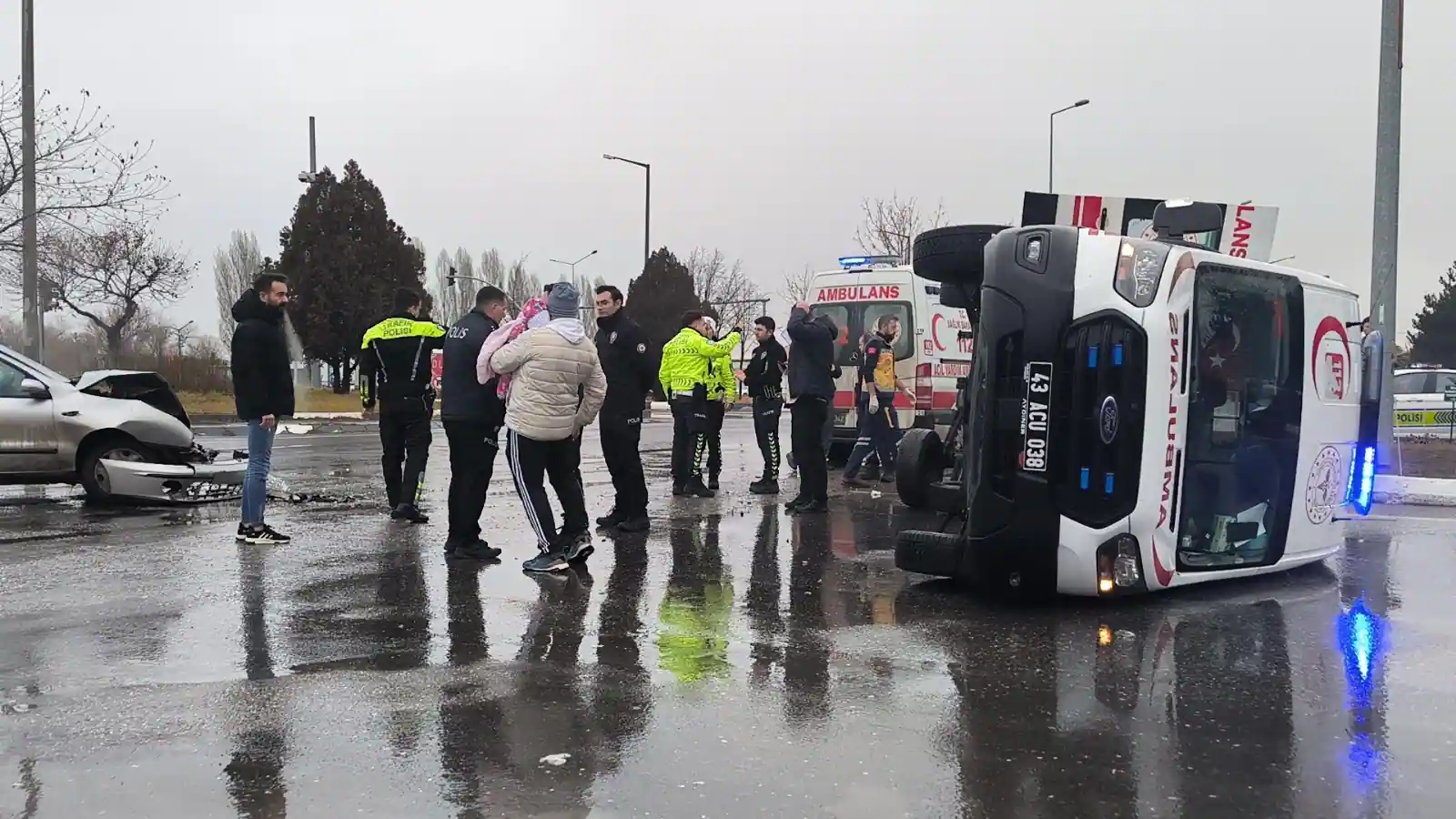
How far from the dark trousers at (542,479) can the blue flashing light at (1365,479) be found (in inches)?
192

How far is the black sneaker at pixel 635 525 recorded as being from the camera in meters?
9.30

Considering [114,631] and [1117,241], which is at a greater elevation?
[1117,241]

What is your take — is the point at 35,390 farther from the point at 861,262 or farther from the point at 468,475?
the point at 861,262

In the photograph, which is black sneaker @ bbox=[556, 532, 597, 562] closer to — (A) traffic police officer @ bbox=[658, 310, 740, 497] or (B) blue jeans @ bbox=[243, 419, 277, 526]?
(B) blue jeans @ bbox=[243, 419, 277, 526]

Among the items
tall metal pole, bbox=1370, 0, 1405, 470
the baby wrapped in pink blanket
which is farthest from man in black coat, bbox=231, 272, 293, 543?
tall metal pole, bbox=1370, 0, 1405, 470

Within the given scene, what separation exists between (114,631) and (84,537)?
346 cm

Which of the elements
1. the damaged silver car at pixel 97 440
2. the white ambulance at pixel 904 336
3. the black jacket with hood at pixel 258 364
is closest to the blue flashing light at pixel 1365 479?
the white ambulance at pixel 904 336

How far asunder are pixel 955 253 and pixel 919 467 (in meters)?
1.36

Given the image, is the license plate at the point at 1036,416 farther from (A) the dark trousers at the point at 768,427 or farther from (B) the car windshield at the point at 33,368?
(B) the car windshield at the point at 33,368

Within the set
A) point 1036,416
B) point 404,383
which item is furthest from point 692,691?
point 404,383

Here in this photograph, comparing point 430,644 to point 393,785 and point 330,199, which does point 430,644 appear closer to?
point 393,785

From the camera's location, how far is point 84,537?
351 inches

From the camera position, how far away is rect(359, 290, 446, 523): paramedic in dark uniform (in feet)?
31.7

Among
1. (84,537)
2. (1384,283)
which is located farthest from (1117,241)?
(1384,283)
